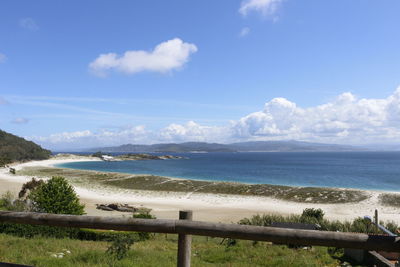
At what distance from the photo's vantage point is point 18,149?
433 feet

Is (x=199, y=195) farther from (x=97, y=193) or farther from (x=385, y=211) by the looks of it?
(x=385, y=211)

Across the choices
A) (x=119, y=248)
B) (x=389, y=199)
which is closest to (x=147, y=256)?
(x=119, y=248)

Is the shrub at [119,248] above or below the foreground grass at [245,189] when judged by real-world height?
above

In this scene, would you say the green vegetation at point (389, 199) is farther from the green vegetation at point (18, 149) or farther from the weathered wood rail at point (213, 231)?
the green vegetation at point (18, 149)

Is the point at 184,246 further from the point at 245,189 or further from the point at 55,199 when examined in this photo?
the point at 245,189

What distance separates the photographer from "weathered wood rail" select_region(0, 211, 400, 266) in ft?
10.7

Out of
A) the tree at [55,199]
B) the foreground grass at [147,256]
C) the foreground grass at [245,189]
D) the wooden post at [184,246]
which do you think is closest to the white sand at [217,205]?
the foreground grass at [245,189]

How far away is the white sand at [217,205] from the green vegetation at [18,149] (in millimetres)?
98205

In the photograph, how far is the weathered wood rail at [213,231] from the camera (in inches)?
128

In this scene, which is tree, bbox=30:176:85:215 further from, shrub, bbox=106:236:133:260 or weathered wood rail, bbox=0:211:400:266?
weathered wood rail, bbox=0:211:400:266

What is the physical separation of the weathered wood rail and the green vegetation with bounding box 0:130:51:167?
135297 millimetres

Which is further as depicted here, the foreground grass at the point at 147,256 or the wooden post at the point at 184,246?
the foreground grass at the point at 147,256

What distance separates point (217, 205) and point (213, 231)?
1349 inches

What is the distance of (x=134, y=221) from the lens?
384 cm
